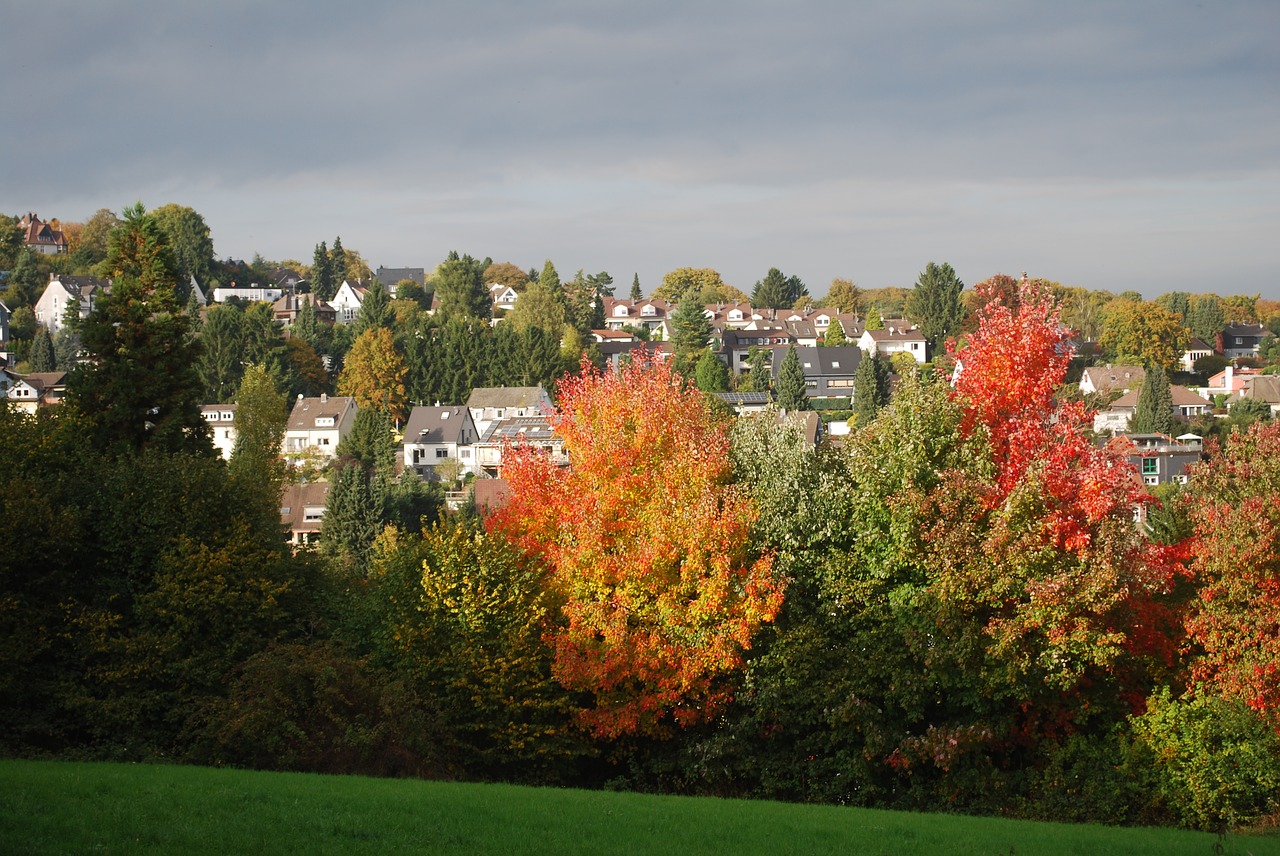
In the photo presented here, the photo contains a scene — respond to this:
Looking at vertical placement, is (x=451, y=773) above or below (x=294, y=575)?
below

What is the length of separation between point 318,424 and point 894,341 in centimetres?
6032

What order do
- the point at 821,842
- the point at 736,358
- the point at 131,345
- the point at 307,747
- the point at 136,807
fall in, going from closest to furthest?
the point at 136,807 → the point at 821,842 → the point at 307,747 → the point at 131,345 → the point at 736,358

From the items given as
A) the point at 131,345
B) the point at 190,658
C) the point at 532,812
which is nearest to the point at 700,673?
the point at 532,812

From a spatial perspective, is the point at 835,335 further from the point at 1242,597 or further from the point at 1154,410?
the point at 1242,597

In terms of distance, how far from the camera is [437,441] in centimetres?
9119

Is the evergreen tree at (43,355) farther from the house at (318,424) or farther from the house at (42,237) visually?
the house at (42,237)

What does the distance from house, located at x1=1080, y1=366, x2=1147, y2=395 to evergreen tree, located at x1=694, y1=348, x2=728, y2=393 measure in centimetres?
3034

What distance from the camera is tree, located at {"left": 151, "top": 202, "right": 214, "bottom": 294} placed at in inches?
5030

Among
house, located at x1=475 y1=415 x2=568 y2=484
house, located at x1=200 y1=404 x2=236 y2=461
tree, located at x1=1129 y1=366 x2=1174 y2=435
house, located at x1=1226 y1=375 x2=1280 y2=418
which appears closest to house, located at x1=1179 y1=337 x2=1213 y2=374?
house, located at x1=1226 y1=375 x2=1280 y2=418

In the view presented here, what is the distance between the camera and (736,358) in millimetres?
122625

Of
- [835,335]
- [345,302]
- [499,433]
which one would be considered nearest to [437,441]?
[499,433]

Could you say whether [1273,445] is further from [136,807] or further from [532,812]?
[136,807]

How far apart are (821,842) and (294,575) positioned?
14.1 metres

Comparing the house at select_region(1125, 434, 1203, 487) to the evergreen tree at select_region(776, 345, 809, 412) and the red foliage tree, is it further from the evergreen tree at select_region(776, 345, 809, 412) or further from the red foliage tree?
the red foliage tree
